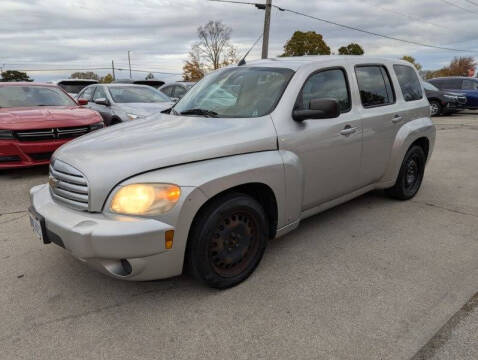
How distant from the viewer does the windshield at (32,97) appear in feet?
21.3

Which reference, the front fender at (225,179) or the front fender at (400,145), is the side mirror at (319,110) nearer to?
the front fender at (225,179)

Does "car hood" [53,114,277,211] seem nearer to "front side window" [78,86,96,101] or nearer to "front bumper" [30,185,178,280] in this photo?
"front bumper" [30,185,178,280]

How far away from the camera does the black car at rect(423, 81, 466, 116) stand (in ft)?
48.9

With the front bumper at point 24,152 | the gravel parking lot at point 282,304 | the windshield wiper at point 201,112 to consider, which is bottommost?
the gravel parking lot at point 282,304

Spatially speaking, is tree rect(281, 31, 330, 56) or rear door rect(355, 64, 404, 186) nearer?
rear door rect(355, 64, 404, 186)

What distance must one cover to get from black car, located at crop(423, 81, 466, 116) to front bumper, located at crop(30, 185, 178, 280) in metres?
15.2

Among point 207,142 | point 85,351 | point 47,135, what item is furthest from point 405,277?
point 47,135

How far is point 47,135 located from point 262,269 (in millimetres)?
4264

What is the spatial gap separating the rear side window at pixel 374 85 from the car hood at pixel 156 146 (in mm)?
1420

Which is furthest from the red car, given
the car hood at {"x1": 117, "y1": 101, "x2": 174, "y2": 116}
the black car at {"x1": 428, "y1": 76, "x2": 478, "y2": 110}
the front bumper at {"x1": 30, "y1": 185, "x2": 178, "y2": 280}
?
the black car at {"x1": 428, "y1": 76, "x2": 478, "y2": 110}

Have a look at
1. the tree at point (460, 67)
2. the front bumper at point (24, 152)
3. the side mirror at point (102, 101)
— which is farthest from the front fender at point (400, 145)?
the tree at point (460, 67)

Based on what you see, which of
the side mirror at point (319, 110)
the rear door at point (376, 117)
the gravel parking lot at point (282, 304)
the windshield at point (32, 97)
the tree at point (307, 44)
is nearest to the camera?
the gravel parking lot at point (282, 304)

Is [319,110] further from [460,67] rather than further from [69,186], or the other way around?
[460,67]

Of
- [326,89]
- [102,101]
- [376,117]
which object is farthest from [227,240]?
[102,101]
